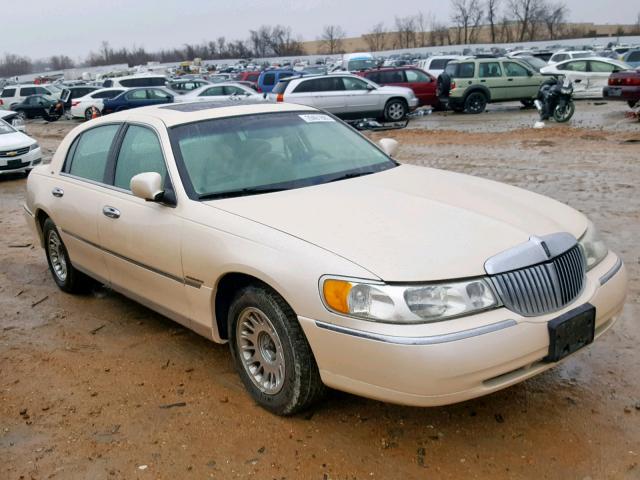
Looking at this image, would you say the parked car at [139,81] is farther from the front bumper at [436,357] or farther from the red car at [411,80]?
the front bumper at [436,357]

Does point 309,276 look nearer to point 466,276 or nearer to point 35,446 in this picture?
point 466,276

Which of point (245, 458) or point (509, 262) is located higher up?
point (509, 262)

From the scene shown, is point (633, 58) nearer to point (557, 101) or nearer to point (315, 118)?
point (557, 101)

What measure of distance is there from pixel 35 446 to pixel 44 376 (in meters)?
0.86

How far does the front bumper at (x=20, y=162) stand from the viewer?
13.4 m

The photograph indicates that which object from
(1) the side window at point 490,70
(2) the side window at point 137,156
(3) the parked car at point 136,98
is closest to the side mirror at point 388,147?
(2) the side window at point 137,156

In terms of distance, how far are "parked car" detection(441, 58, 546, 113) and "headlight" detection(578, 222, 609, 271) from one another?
17.9 m

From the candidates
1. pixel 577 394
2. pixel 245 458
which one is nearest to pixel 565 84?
pixel 577 394

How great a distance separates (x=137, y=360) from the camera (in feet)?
13.9

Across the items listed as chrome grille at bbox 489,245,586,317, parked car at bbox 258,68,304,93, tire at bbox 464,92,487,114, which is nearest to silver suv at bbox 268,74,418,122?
tire at bbox 464,92,487,114

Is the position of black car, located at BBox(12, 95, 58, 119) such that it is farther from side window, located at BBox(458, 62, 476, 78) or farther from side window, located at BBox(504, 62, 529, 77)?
side window, located at BBox(504, 62, 529, 77)

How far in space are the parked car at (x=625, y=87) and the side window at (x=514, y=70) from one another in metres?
4.27

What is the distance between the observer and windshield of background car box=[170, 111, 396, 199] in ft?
12.8

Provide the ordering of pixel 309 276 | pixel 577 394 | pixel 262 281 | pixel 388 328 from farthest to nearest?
pixel 577 394
pixel 262 281
pixel 309 276
pixel 388 328
